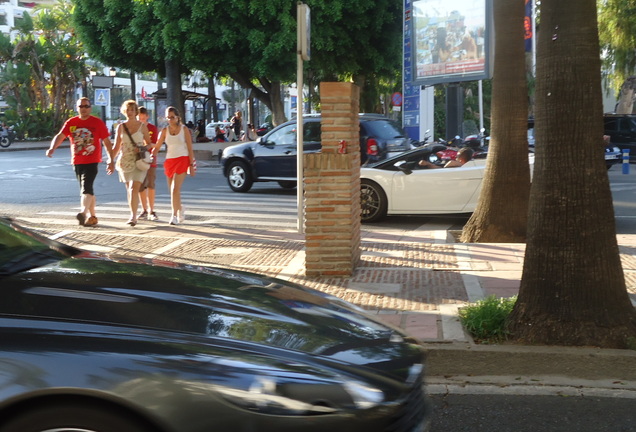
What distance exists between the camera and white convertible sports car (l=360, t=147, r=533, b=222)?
13617mm

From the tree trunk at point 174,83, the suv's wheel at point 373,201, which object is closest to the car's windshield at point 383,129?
the suv's wheel at point 373,201

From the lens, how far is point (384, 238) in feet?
39.5

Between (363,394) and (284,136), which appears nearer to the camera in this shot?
(363,394)

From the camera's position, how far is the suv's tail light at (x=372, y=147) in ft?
60.5

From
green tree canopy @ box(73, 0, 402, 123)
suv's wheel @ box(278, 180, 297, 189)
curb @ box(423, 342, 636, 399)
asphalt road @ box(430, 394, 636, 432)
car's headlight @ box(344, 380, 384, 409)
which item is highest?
green tree canopy @ box(73, 0, 402, 123)

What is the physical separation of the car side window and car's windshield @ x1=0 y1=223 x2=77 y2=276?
48.3 feet

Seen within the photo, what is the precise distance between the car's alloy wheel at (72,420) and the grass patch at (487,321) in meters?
3.61

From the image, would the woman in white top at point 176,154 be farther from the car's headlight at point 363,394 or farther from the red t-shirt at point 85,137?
the car's headlight at point 363,394

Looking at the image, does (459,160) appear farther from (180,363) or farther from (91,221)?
(180,363)

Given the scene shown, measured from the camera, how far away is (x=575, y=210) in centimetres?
596

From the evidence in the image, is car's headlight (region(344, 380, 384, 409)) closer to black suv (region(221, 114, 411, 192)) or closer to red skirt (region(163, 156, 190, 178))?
red skirt (region(163, 156, 190, 178))

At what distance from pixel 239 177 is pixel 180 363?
16.6 m

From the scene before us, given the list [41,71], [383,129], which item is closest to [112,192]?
[383,129]

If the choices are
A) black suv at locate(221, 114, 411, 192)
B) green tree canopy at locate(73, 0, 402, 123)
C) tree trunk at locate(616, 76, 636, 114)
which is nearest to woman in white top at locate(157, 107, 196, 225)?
black suv at locate(221, 114, 411, 192)
